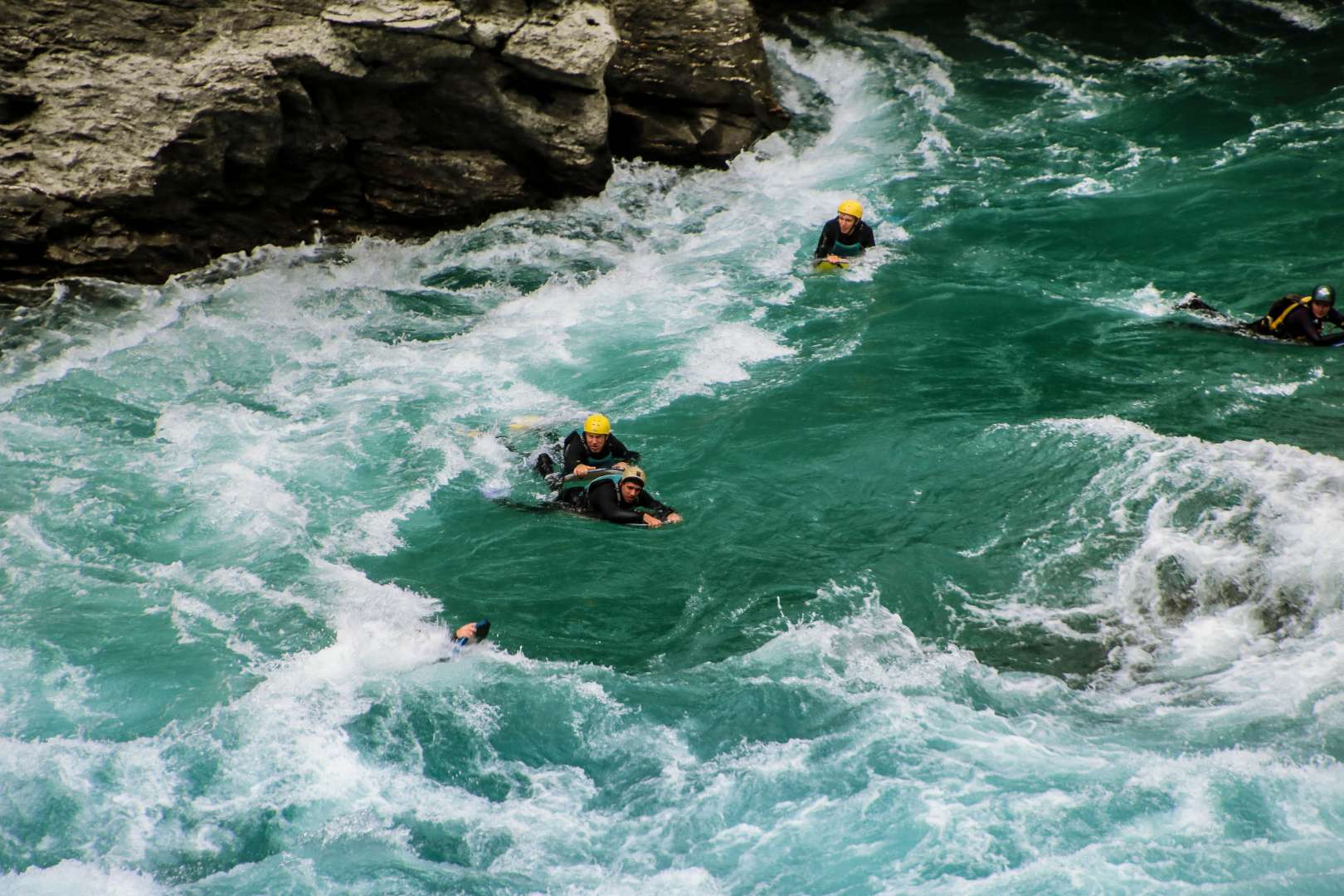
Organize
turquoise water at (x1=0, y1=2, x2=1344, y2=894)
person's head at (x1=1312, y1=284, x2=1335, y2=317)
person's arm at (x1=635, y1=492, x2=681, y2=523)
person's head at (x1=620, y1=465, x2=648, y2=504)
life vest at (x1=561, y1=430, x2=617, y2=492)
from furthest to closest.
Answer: person's head at (x1=1312, y1=284, x2=1335, y2=317)
life vest at (x1=561, y1=430, x2=617, y2=492)
person's arm at (x1=635, y1=492, x2=681, y2=523)
person's head at (x1=620, y1=465, x2=648, y2=504)
turquoise water at (x1=0, y1=2, x2=1344, y2=894)

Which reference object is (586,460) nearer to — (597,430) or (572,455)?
(572,455)

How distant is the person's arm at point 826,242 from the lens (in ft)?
42.3

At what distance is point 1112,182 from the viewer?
47.1ft

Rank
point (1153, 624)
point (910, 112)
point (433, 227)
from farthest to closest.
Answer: point (910, 112) < point (433, 227) < point (1153, 624)

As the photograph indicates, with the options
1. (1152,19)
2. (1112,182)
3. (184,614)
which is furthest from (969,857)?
(1152,19)

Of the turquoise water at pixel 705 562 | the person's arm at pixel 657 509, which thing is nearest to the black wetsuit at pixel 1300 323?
the turquoise water at pixel 705 562

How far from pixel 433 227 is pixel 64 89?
3.91 m

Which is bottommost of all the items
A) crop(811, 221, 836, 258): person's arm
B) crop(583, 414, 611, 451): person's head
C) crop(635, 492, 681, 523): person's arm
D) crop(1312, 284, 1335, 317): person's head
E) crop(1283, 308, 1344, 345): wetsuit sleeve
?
crop(635, 492, 681, 523): person's arm

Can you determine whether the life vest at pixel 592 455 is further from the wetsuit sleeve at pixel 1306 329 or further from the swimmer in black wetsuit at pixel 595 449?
the wetsuit sleeve at pixel 1306 329

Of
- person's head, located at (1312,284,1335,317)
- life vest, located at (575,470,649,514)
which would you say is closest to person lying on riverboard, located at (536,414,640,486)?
life vest, located at (575,470,649,514)

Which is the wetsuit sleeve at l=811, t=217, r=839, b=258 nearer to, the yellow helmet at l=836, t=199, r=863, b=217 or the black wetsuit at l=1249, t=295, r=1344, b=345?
the yellow helmet at l=836, t=199, r=863, b=217

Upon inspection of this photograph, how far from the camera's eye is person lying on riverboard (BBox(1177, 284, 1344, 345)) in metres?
10.4

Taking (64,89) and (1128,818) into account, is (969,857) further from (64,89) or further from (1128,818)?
(64,89)

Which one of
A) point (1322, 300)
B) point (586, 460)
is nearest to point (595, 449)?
point (586, 460)
